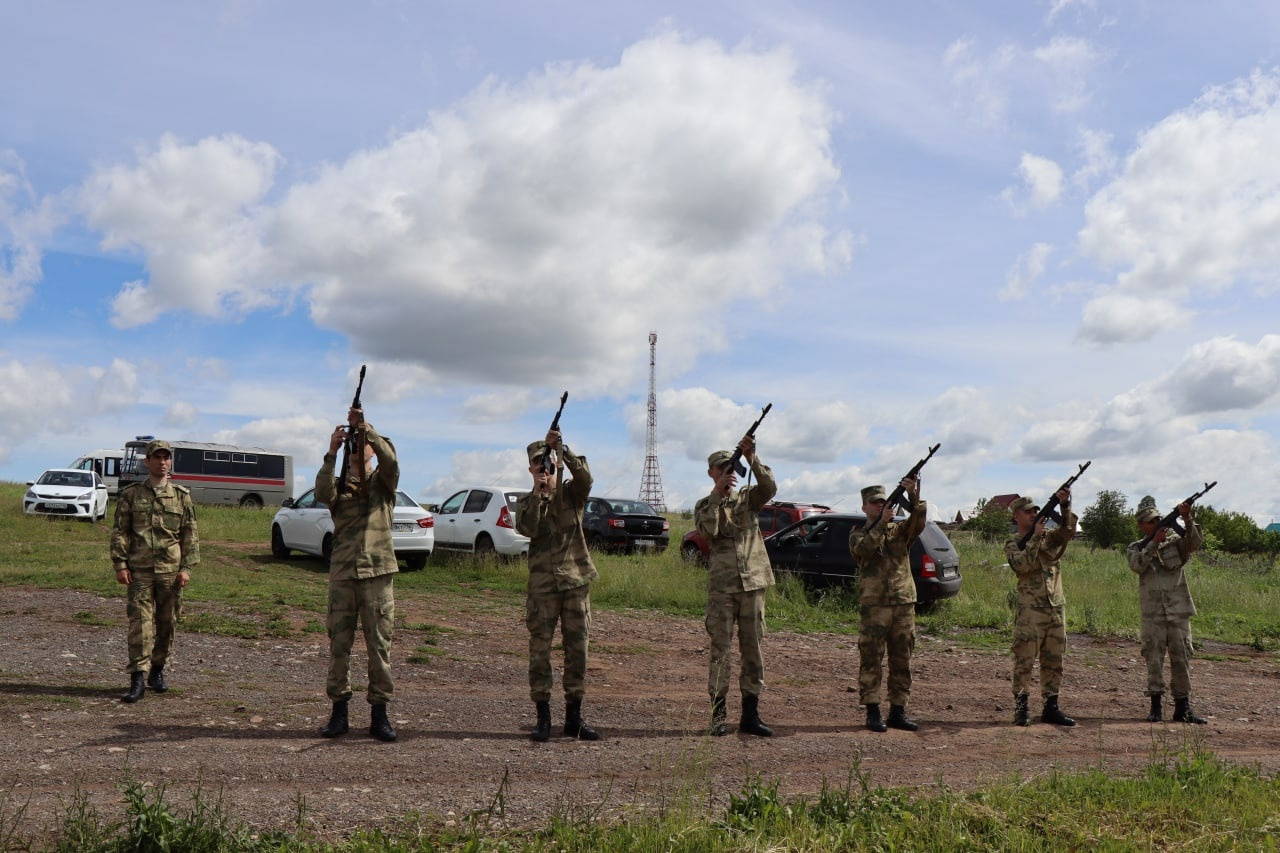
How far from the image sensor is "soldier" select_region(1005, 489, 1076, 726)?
8102 mm

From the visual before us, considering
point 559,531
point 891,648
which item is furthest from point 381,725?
point 891,648

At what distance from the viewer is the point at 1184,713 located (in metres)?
8.50

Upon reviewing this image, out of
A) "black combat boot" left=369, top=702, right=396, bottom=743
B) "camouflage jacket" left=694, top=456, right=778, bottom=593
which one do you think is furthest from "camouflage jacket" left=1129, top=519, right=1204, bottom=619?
"black combat boot" left=369, top=702, right=396, bottom=743

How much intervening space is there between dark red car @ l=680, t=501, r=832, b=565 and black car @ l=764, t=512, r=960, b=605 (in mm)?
2217

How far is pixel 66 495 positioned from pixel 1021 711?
24.9m

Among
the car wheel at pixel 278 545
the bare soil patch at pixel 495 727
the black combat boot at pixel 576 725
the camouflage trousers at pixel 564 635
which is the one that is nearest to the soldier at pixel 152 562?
the bare soil patch at pixel 495 727

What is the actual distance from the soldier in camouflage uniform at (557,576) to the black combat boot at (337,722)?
1244 mm

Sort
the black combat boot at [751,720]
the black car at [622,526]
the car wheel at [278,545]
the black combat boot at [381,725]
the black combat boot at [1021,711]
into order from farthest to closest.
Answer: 1. the car wheel at [278,545]
2. the black car at [622,526]
3. the black combat boot at [1021,711]
4. the black combat boot at [751,720]
5. the black combat boot at [381,725]

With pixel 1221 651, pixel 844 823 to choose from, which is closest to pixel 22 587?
pixel 844 823

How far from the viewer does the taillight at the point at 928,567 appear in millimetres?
14102

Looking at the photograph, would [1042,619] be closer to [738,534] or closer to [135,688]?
[738,534]

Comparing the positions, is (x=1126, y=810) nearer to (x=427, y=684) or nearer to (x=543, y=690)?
(x=543, y=690)

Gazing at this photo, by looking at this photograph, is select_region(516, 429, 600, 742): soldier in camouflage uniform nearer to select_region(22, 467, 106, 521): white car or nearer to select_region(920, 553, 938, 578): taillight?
select_region(920, 553, 938, 578): taillight

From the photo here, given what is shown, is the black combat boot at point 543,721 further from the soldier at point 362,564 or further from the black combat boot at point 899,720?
the black combat boot at point 899,720
